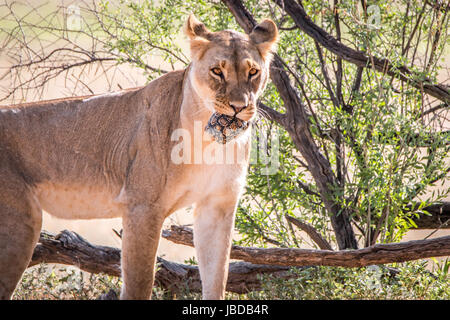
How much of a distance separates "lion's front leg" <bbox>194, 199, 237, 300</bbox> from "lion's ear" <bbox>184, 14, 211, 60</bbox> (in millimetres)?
969

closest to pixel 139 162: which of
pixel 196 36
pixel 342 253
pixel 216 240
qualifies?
pixel 216 240

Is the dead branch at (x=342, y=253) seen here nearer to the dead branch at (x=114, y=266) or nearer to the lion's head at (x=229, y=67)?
the dead branch at (x=114, y=266)

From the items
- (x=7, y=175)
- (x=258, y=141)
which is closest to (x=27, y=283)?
(x=7, y=175)

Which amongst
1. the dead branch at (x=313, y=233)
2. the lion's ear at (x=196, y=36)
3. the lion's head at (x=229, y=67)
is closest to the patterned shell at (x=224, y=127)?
the lion's head at (x=229, y=67)

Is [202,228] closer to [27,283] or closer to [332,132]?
[27,283]

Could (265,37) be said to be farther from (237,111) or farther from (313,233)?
(313,233)

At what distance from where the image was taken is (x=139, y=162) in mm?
4105

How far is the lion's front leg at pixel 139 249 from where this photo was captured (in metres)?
3.97

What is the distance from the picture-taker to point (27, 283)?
215 inches

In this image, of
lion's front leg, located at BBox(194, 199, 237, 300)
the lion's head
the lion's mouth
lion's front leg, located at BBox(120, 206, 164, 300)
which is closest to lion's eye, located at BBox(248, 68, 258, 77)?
the lion's head

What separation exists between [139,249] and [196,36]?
4.51 ft
